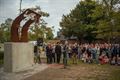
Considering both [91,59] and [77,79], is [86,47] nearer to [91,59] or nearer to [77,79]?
[91,59]

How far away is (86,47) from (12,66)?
12.6 m

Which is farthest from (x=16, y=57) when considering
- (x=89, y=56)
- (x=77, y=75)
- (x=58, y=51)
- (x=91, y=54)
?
(x=89, y=56)

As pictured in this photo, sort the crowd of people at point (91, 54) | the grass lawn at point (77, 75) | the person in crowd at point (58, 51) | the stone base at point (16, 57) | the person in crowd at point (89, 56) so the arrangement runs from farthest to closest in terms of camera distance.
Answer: the person in crowd at point (89, 56) → the person in crowd at point (58, 51) → the crowd of people at point (91, 54) → the stone base at point (16, 57) → the grass lawn at point (77, 75)

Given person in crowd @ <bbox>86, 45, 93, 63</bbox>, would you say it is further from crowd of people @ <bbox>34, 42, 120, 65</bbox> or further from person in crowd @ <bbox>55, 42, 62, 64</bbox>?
person in crowd @ <bbox>55, 42, 62, 64</bbox>

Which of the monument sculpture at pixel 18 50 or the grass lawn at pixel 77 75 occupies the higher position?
the monument sculpture at pixel 18 50

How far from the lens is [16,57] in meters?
23.6

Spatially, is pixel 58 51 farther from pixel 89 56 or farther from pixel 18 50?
pixel 18 50

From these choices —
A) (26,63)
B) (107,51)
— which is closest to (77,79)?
(26,63)

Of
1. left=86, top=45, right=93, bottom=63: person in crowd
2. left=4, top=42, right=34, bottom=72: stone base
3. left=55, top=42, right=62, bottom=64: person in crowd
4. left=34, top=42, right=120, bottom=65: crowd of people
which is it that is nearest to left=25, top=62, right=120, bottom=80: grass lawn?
left=4, top=42, right=34, bottom=72: stone base

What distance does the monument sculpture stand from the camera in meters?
23.1

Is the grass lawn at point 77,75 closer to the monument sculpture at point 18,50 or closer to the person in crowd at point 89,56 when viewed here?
the monument sculpture at point 18,50

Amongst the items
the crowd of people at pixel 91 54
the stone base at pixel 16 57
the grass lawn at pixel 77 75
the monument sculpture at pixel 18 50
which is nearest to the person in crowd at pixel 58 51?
the crowd of people at pixel 91 54

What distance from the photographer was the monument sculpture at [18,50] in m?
23.1

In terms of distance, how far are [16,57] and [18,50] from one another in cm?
55
